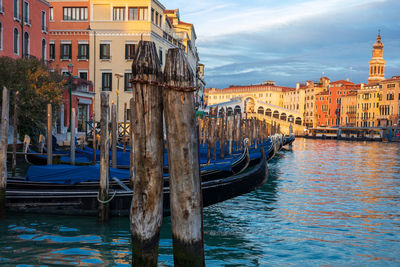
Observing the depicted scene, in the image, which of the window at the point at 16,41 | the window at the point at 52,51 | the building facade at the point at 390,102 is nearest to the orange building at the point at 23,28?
the window at the point at 16,41

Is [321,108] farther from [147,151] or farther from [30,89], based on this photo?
[147,151]

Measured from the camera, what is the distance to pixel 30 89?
49.0 feet

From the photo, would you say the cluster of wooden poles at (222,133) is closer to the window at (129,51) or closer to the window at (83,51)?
the window at (129,51)

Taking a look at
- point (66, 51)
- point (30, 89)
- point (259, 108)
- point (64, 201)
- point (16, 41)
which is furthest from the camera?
point (259, 108)

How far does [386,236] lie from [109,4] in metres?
23.2

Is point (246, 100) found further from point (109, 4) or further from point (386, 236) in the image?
point (386, 236)

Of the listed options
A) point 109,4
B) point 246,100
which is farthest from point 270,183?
point 246,100

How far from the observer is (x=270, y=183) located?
1370 centimetres

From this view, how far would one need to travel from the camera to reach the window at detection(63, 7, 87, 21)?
27.8m

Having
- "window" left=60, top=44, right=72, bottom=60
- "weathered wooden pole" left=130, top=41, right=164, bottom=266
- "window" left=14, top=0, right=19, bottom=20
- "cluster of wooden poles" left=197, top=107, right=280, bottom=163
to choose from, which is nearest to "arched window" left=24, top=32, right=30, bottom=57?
"window" left=14, top=0, right=19, bottom=20

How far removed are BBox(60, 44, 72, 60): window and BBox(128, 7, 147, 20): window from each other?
163 inches

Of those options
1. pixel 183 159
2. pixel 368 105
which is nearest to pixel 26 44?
pixel 183 159

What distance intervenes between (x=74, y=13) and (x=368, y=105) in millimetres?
48662

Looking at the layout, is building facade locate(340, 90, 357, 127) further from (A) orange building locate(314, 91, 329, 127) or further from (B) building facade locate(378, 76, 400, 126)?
(B) building facade locate(378, 76, 400, 126)
